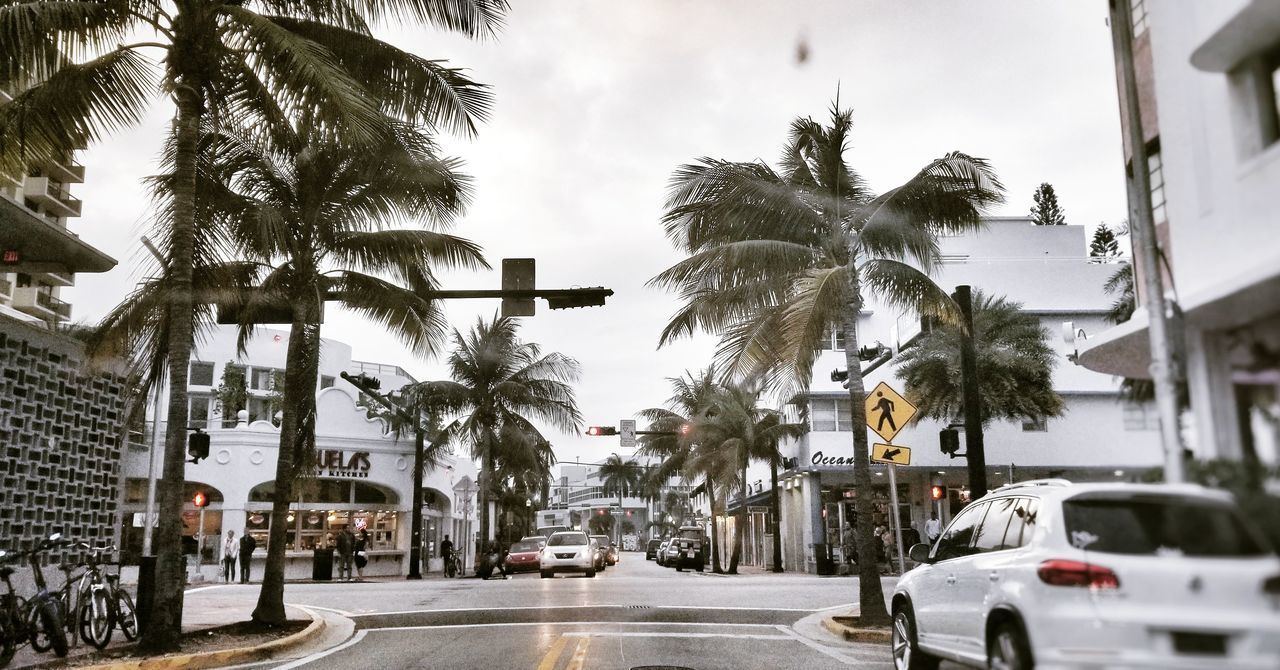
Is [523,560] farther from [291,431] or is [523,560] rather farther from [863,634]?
[863,634]

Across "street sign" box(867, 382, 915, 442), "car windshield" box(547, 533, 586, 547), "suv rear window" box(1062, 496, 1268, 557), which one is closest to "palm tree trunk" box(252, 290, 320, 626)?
"street sign" box(867, 382, 915, 442)

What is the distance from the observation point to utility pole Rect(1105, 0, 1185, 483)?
3.31 m

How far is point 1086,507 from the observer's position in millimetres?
4051

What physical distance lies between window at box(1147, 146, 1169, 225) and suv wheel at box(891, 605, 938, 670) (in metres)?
5.43

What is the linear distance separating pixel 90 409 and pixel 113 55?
7733mm

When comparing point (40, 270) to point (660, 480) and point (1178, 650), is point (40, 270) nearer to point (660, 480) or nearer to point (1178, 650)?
point (1178, 650)

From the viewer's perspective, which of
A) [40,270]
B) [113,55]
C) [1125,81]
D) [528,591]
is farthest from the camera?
[528,591]

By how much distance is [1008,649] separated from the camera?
190 inches

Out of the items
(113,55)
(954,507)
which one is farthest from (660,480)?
(113,55)

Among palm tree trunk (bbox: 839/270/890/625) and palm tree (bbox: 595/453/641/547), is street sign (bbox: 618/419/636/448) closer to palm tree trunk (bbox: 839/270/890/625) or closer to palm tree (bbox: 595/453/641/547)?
palm tree trunk (bbox: 839/270/890/625)

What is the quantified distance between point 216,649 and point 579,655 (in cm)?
452

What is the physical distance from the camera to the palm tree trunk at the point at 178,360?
1150cm

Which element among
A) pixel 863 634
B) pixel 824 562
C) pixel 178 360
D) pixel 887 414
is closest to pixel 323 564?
pixel 824 562

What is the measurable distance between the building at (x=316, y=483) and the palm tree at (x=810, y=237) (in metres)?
22.5
